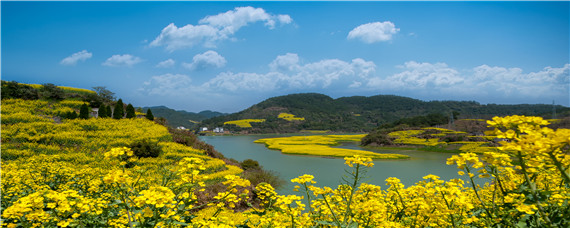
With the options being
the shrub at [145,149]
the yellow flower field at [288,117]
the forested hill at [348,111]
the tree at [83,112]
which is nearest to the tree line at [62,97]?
the tree at [83,112]

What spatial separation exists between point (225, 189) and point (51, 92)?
1718cm

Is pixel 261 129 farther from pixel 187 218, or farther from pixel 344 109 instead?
pixel 187 218

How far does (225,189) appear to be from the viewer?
8.66 meters

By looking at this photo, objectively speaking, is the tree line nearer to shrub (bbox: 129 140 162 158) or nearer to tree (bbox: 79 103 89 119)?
tree (bbox: 79 103 89 119)

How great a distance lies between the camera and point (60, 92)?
1795 centimetres

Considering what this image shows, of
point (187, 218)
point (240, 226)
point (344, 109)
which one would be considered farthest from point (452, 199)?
point (344, 109)

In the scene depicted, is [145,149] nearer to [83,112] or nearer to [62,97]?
[83,112]

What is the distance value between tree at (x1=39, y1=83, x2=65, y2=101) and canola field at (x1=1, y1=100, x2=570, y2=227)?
154cm

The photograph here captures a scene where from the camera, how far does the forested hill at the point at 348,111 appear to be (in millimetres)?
89312

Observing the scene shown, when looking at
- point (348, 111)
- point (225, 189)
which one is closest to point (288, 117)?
point (348, 111)

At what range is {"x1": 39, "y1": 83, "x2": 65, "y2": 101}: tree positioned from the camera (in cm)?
1730

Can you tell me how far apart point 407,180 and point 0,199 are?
1456 cm

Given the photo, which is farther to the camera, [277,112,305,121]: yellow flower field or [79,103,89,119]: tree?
[277,112,305,121]: yellow flower field

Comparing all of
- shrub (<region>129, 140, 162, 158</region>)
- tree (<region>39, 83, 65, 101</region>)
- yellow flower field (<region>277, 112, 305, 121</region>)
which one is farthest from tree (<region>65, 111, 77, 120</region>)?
yellow flower field (<region>277, 112, 305, 121</region>)
